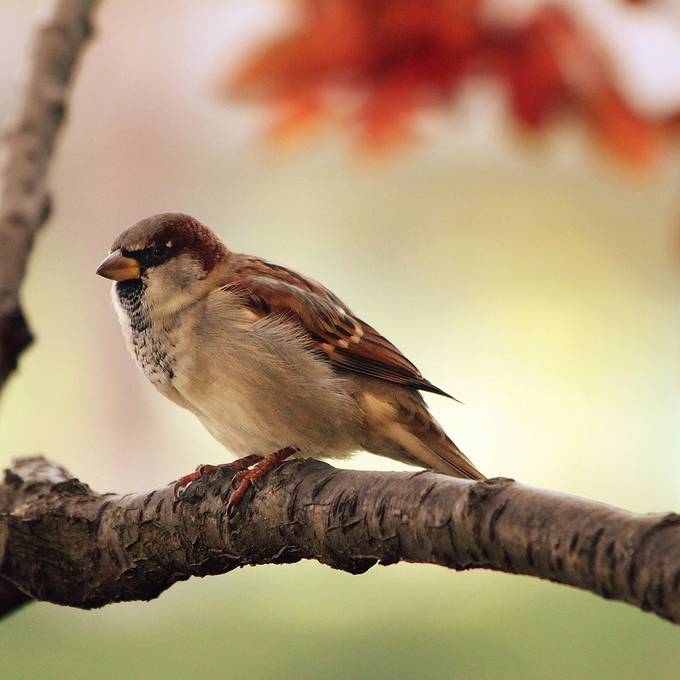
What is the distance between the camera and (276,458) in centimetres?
130

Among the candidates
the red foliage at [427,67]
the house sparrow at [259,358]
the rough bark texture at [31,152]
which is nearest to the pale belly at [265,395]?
the house sparrow at [259,358]

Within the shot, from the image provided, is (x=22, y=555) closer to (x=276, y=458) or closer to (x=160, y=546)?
(x=160, y=546)

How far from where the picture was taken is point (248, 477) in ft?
3.58

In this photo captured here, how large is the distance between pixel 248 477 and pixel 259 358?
1.18 ft

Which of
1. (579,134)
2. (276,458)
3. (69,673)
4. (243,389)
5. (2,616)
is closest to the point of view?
(2,616)

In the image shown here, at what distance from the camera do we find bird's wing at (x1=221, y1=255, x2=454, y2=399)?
148cm

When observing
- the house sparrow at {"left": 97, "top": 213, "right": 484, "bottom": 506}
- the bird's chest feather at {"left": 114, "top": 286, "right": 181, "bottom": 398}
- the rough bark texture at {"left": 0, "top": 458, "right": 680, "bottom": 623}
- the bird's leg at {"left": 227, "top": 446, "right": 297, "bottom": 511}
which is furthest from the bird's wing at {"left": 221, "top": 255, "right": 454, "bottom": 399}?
the rough bark texture at {"left": 0, "top": 458, "right": 680, "bottom": 623}

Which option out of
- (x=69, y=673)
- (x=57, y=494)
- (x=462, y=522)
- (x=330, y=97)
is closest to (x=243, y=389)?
(x=57, y=494)

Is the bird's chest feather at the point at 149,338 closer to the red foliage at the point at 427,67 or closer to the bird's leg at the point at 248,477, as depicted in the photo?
the bird's leg at the point at 248,477

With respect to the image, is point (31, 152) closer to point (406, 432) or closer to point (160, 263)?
point (160, 263)

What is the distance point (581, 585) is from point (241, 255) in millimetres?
986

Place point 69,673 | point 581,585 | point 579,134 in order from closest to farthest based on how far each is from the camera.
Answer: point 581,585 < point 579,134 < point 69,673

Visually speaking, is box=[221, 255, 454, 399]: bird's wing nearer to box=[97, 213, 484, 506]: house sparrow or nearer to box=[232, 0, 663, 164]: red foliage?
box=[97, 213, 484, 506]: house sparrow

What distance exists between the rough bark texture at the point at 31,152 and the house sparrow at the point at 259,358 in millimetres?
117
